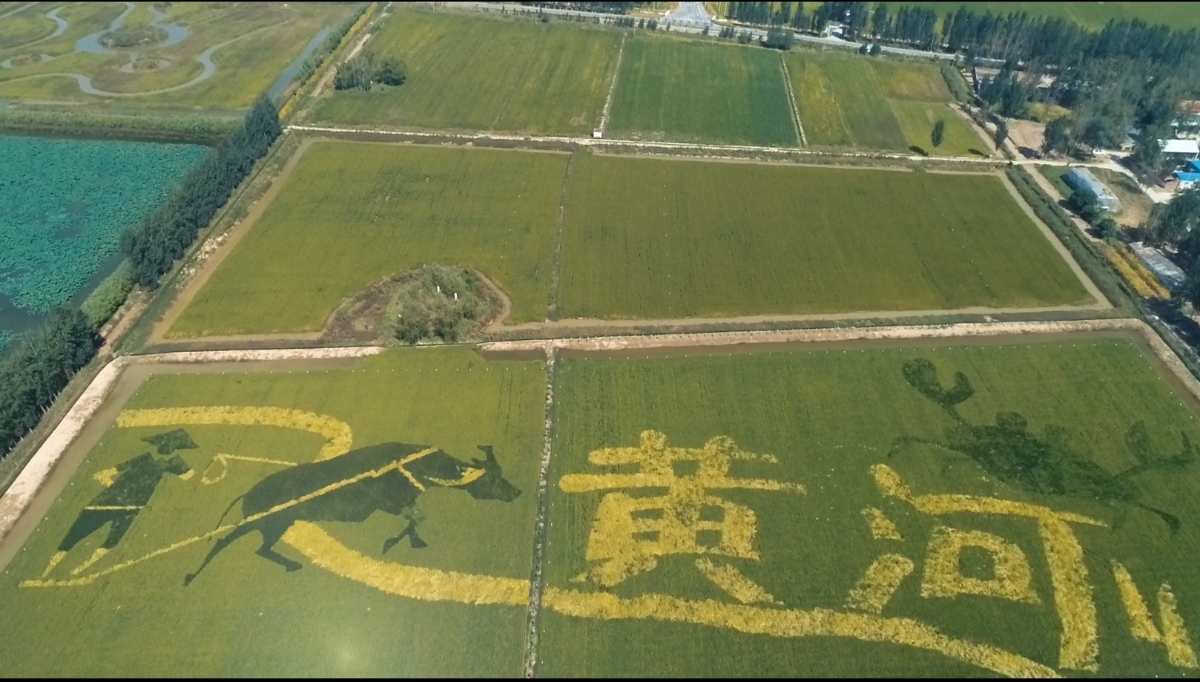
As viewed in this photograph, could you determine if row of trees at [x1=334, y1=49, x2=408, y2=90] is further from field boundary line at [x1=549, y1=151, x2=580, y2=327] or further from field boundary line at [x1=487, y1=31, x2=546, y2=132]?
field boundary line at [x1=549, y1=151, x2=580, y2=327]

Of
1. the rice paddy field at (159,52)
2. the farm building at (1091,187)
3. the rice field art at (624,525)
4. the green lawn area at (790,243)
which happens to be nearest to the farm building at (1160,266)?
the farm building at (1091,187)

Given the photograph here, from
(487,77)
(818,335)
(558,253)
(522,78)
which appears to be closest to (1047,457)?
(818,335)

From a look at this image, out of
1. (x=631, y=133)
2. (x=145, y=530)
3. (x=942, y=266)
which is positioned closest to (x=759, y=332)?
(x=942, y=266)

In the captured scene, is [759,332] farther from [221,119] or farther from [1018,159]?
[221,119]

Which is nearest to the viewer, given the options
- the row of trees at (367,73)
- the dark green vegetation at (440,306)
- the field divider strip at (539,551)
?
the field divider strip at (539,551)

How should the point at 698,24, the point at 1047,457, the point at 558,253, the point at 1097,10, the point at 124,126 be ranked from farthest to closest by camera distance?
the point at 1097,10, the point at 698,24, the point at 124,126, the point at 558,253, the point at 1047,457

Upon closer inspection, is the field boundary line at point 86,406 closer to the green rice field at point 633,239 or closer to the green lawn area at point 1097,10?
the green rice field at point 633,239

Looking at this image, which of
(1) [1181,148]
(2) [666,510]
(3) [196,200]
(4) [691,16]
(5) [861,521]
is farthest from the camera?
(4) [691,16]

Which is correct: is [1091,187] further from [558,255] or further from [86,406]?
[86,406]
